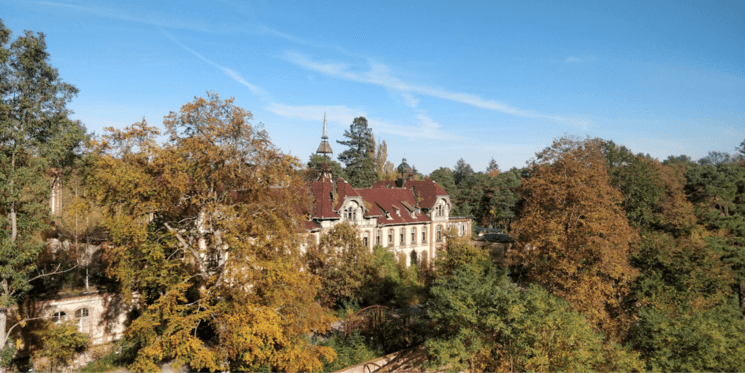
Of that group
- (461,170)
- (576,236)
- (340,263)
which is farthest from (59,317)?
(461,170)

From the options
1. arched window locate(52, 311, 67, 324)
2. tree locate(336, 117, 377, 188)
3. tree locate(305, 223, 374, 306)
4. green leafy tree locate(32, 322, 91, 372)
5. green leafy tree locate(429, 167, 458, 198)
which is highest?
tree locate(336, 117, 377, 188)

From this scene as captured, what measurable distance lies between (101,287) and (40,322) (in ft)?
9.86

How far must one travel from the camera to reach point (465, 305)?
14.9 m

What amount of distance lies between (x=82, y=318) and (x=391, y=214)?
23.4 meters

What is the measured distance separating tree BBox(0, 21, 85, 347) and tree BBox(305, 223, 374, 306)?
12.9m

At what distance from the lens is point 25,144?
14.9 m

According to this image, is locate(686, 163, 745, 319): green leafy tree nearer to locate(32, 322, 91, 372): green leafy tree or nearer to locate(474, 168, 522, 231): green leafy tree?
locate(474, 168, 522, 231): green leafy tree

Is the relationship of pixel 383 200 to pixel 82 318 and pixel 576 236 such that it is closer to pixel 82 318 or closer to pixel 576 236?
pixel 576 236

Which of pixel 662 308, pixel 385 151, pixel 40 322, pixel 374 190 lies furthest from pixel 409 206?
→ pixel 385 151

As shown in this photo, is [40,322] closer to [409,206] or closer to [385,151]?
[409,206]

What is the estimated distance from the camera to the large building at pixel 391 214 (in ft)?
97.4

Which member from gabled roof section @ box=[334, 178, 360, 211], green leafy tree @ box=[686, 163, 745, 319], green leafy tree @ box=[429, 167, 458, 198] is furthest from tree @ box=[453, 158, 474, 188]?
gabled roof section @ box=[334, 178, 360, 211]

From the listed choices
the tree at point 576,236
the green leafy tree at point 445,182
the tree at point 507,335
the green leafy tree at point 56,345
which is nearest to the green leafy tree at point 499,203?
the green leafy tree at point 445,182

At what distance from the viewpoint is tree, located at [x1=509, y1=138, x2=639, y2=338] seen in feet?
66.3
